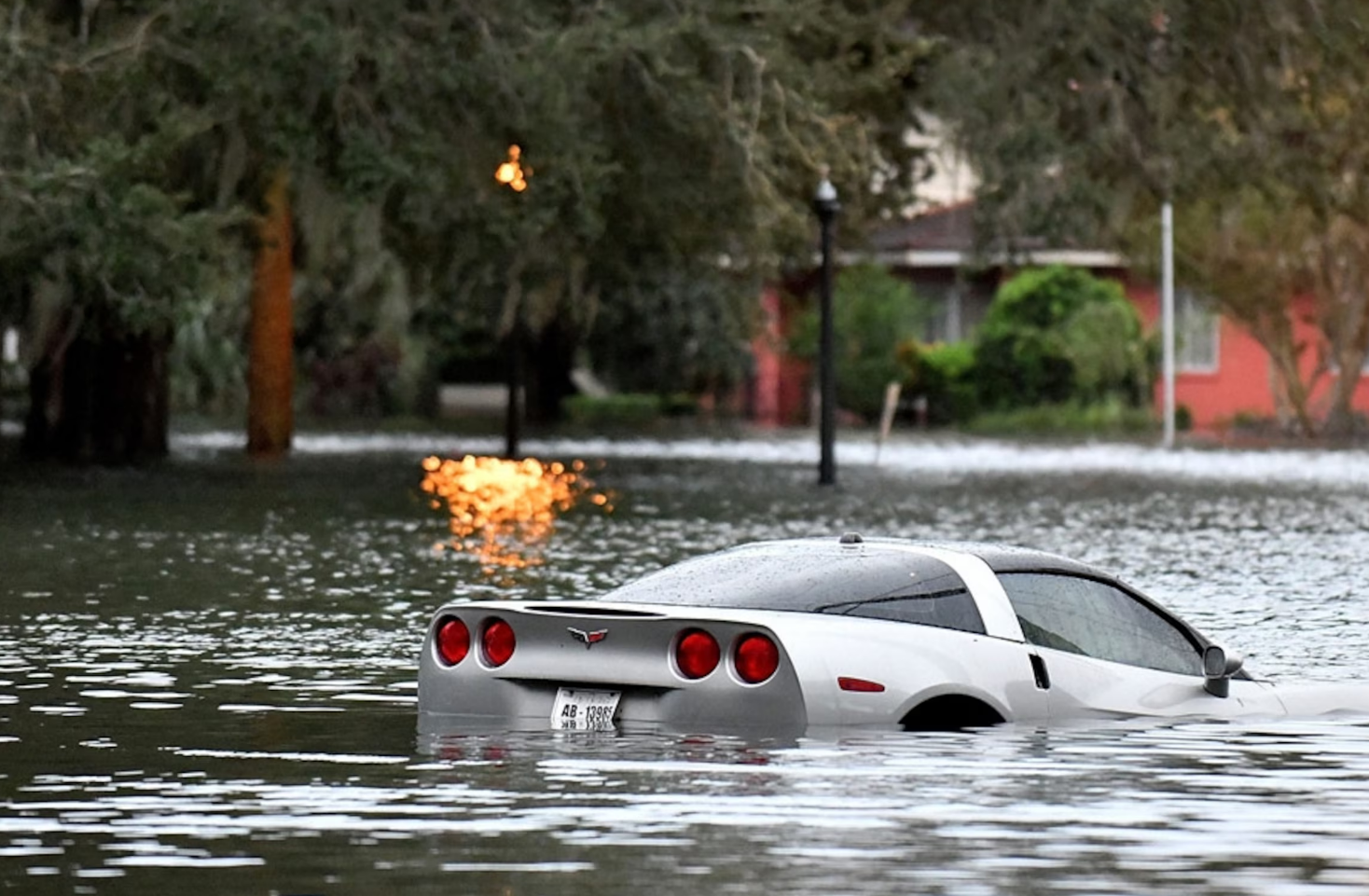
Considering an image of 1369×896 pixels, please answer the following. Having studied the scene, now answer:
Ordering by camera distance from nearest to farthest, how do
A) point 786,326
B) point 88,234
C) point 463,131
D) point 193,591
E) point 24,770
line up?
point 24,770 → point 193,591 → point 88,234 → point 463,131 → point 786,326

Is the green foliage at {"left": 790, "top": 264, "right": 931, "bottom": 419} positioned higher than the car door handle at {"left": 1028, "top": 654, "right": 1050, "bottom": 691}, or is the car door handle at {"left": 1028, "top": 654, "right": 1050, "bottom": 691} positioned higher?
the green foliage at {"left": 790, "top": 264, "right": 931, "bottom": 419}

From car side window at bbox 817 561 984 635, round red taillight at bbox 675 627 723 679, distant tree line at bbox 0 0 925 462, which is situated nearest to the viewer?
round red taillight at bbox 675 627 723 679

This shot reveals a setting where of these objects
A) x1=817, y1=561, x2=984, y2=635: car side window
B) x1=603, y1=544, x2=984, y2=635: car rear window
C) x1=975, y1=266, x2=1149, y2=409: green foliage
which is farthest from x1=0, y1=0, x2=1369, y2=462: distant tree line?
x1=817, y1=561, x2=984, y2=635: car side window

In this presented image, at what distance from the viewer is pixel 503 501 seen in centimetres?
3788

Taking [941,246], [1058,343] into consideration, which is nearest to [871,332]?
[941,246]

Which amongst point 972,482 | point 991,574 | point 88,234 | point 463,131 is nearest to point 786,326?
point 972,482

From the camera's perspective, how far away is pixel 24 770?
42.5 ft

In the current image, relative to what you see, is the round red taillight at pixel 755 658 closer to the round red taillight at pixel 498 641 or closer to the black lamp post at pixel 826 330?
the round red taillight at pixel 498 641

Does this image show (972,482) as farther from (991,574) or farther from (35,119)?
(991,574)

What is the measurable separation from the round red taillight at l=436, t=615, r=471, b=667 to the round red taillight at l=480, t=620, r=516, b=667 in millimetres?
125

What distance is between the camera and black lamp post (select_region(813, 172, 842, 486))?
39.9 metres

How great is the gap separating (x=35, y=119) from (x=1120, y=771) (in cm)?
2423

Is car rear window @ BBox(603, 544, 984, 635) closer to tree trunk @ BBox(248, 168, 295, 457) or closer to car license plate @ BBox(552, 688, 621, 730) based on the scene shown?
car license plate @ BBox(552, 688, 621, 730)

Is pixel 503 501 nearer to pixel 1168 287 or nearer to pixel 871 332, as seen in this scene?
pixel 1168 287
